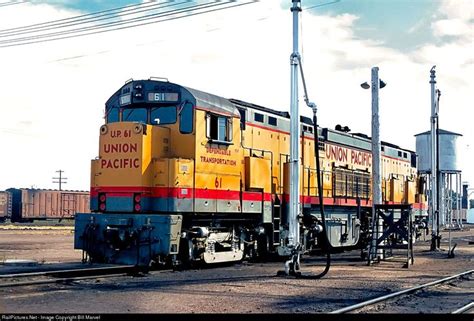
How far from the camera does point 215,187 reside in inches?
637

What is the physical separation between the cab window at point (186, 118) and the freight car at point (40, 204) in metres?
38.6

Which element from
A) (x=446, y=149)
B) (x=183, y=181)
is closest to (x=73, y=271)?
(x=183, y=181)

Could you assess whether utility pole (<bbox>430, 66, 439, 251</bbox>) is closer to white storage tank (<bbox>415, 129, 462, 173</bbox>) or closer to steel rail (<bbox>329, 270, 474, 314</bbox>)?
steel rail (<bbox>329, 270, 474, 314</bbox>)

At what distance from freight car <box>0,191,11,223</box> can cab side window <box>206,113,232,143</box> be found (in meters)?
40.7

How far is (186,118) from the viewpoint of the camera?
51.3 ft

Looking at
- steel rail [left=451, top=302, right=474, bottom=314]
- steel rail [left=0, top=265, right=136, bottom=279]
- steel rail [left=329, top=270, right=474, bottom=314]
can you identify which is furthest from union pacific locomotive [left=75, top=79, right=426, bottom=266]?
steel rail [left=451, top=302, right=474, bottom=314]

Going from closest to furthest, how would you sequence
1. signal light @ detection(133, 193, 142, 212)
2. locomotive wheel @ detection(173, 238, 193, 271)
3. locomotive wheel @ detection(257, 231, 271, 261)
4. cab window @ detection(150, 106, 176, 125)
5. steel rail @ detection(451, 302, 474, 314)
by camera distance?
steel rail @ detection(451, 302, 474, 314) → signal light @ detection(133, 193, 142, 212) → locomotive wheel @ detection(173, 238, 193, 271) → cab window @ detection(150, 106, 176, 125) → locomotive wheel @ detection(257, 231, 271, 261)

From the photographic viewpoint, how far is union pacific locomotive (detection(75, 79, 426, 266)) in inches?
587

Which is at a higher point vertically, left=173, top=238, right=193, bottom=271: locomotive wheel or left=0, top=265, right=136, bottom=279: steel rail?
left=173, top=238, right=193, bottom=271: locomotive wheel

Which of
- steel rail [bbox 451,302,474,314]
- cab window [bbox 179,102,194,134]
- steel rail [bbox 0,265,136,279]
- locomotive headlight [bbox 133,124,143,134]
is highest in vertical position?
cab window [bbox 179,102,194,134]

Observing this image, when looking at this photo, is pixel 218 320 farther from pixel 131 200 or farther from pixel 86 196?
pixel 86 196

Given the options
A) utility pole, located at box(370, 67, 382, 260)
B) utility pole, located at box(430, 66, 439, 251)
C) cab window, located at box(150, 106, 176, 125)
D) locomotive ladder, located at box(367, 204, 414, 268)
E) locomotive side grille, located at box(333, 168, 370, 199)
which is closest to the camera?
cab window, located at box(150, 106, 176, 125)

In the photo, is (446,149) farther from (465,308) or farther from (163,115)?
(465,308)

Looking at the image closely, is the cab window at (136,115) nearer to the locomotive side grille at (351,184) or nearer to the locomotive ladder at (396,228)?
the locomotive ladder at (396,228)
